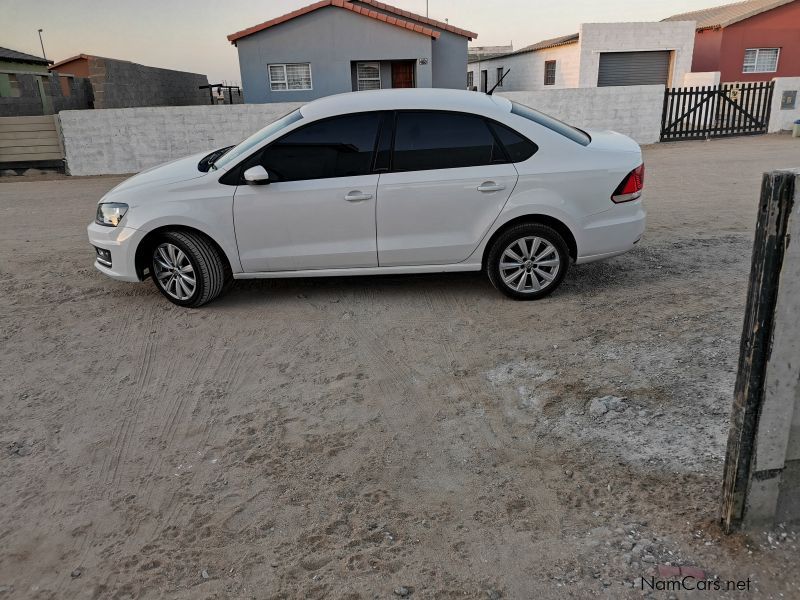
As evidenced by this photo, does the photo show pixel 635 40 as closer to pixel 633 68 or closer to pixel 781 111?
pixel 633 68

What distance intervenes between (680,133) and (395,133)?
49.7 ft

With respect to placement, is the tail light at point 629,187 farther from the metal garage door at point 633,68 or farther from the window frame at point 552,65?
the window frame at point 552,65

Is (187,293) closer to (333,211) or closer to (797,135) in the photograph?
(333,211)

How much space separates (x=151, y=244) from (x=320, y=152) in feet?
5.70

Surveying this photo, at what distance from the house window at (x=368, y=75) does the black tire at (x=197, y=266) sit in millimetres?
18501

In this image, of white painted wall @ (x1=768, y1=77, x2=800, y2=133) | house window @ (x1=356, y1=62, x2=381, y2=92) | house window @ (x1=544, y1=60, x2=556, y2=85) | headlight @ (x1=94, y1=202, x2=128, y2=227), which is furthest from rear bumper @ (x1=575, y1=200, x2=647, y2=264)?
house window @ (x1=544, y1=60, x2=556, y2=85)

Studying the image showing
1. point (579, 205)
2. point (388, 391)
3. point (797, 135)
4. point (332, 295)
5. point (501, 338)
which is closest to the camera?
point (388, 391)

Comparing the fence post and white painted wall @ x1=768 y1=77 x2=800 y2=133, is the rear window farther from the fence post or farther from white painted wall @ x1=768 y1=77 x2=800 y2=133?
white painted wall @ x1=768 y1=77 x2=800 y2=133

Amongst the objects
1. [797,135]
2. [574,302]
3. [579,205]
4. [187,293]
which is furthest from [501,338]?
[797,135]

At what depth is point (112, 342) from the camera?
17.1 feet

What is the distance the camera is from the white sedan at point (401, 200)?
17.7 feet

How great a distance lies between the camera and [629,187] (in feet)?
18.0

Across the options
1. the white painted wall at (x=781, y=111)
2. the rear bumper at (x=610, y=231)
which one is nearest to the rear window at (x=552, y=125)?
the rear bumper at (x=610, y=231)

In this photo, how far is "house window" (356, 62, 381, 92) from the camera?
2284 cm
